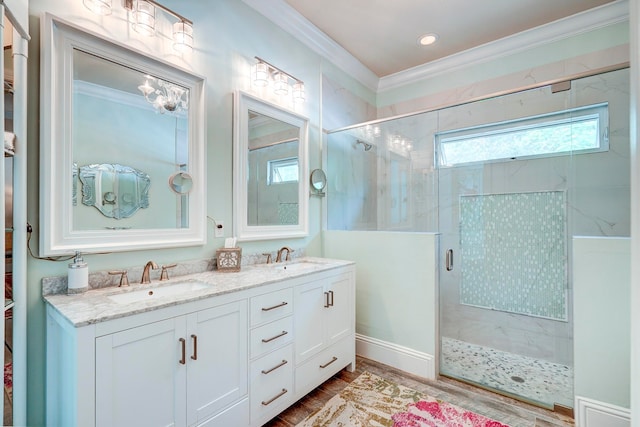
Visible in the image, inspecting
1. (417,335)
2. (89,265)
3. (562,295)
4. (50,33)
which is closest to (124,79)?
(50,33)

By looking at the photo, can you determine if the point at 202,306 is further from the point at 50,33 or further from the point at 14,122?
the point at 50,33

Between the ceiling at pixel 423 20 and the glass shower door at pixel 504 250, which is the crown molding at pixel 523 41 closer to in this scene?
the ceiling at pixel 423 20

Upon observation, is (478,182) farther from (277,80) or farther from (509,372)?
(277,80)

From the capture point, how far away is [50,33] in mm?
1342

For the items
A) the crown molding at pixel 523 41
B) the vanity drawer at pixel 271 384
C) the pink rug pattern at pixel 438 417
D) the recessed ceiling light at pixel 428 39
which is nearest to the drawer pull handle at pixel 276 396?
the vanity drawer at pixel 271 384

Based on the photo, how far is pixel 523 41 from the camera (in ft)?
8.87

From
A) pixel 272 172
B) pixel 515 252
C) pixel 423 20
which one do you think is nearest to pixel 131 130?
pixel 272 172

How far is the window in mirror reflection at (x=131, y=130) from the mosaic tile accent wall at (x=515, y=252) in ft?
7.23

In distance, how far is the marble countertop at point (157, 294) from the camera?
1.11 m

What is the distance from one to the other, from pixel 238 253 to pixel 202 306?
2.04 feet

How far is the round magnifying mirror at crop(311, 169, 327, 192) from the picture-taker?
2.75 metres

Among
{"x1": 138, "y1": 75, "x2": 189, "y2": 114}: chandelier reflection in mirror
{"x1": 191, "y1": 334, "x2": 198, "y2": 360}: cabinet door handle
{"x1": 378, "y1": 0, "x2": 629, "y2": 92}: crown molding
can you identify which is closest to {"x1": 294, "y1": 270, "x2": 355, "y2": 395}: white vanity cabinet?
{"x1": 191, "y1": 334, "x2": 198, "y2": 360}: cabinet door handle

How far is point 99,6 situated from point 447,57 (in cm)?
295

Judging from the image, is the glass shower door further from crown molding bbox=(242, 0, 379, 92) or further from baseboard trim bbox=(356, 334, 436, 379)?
crown molding bbox=(242, 0, 379, 92)
